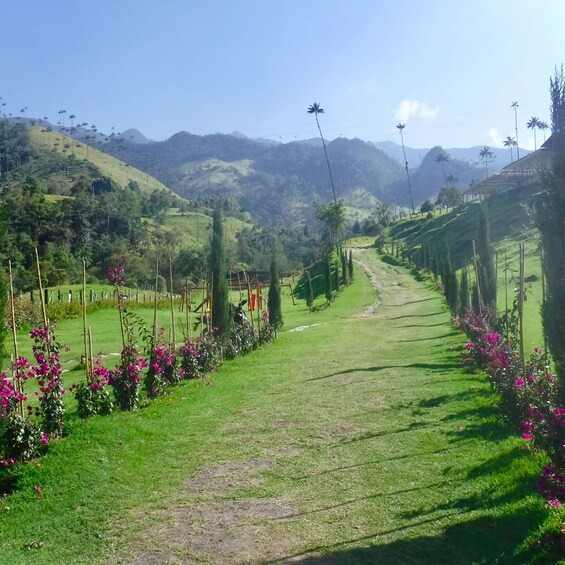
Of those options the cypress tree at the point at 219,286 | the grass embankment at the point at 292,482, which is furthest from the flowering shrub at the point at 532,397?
the cypress tree at the point at 219,286

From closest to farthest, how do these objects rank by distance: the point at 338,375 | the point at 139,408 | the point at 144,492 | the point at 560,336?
the point at 560,336 → the point at 144,492 → the point at 139,408 → the point at 338,375

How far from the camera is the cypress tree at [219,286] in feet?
52.6

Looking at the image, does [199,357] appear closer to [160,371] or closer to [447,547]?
[160,371]

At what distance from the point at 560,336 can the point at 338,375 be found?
7.06 m

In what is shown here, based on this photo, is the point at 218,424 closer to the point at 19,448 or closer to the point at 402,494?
the point at 19,448

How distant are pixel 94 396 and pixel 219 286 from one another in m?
7.49

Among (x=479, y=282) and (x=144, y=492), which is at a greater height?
(x=479, y=282)

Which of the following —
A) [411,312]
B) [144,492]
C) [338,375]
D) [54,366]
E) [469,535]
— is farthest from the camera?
[411,312]

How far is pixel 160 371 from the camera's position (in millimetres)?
10922

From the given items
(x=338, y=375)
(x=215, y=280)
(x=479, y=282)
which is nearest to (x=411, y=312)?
(x=479, y=282)

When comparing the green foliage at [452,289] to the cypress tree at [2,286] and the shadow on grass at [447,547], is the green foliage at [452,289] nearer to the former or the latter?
the shadow on grass at [447,547]

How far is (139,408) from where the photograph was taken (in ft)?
31.9

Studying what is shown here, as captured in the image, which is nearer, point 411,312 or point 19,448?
point 19,448

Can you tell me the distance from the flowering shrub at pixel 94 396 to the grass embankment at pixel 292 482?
0.36 m
